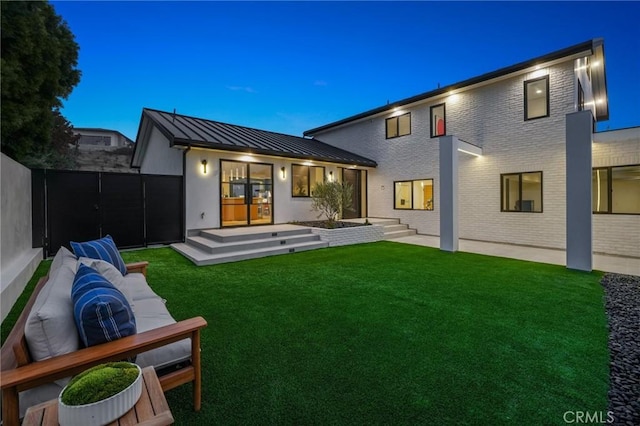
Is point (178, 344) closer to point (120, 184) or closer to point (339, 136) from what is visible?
point (120, 184)

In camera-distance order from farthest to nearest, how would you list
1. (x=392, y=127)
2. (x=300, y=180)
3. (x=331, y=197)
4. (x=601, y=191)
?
(x=392, y=127), (x=300, y=180), (x=331, y=197), (x=601, y=191)

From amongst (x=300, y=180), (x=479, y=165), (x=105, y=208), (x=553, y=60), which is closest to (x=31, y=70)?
(x=105, y=208)

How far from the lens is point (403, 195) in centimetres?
1256

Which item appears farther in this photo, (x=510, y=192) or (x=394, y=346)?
(x=510, y=192)

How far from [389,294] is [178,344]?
10.9ft

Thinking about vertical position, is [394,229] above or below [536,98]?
below

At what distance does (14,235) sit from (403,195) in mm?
11831

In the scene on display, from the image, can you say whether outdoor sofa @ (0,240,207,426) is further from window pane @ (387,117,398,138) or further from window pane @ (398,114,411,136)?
window pane @ (387,117,398,138)

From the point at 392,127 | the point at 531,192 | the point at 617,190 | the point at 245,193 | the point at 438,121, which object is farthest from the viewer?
the point at 392,127

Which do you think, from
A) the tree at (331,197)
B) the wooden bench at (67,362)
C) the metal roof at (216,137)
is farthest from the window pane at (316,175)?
the wooden bench at (67,362)

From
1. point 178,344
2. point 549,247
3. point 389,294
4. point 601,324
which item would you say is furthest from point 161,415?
point 549,247

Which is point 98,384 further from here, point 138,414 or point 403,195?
point 403,195

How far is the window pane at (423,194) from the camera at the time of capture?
455 inches

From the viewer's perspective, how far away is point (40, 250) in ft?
22.3
